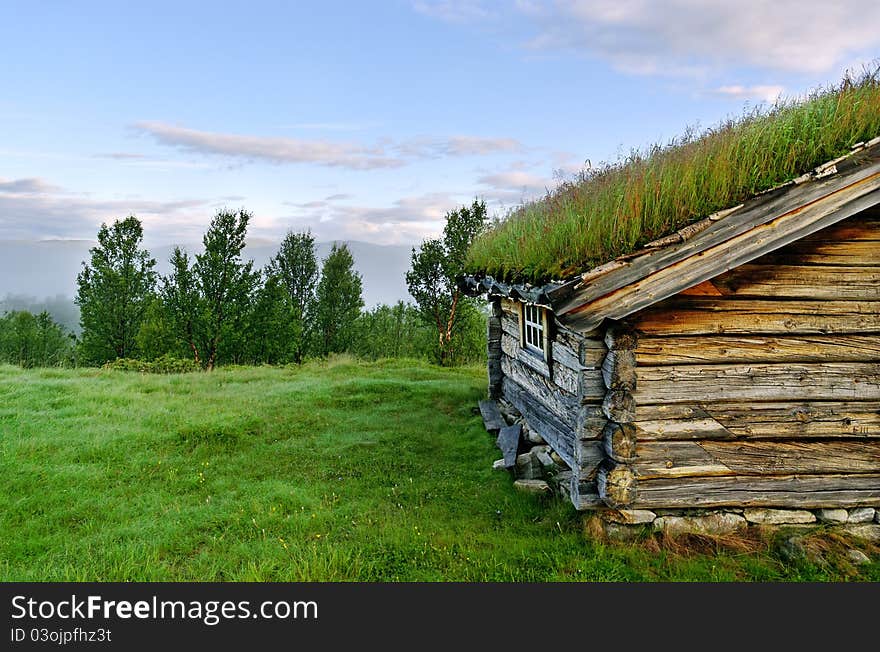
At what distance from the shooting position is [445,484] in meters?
8.60

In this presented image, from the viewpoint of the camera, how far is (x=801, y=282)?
6.43 m

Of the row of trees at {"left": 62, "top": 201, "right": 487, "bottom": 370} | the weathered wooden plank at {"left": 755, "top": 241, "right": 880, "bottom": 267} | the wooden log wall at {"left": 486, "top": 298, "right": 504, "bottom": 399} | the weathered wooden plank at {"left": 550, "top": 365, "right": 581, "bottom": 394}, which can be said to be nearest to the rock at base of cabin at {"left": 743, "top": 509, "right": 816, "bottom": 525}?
the weathered wooden plank at {"left": 550, "top": 365, "right": 581, "bottom": 394}

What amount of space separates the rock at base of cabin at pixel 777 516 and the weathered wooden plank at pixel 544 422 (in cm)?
214

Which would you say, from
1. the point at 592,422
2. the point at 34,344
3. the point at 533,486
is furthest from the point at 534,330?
the point at 34,344

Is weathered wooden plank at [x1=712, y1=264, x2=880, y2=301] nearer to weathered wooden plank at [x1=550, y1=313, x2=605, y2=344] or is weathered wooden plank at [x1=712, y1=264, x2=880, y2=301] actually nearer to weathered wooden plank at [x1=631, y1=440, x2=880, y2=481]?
weathered wooden plank at [x1=550, y1=313, x2=605, y2=344]

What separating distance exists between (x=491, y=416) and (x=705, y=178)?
666 cm

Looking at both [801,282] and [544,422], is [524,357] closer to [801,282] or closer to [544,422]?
[544,422]

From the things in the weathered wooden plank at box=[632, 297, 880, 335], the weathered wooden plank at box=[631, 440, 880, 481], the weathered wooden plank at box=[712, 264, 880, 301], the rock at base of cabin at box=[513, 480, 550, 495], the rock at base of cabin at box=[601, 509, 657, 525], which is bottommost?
the rock at base of cabin at box=[513, 480, 550, 495]

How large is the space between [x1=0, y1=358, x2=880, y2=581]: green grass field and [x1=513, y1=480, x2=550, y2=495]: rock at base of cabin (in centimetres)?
19

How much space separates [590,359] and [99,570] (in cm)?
591

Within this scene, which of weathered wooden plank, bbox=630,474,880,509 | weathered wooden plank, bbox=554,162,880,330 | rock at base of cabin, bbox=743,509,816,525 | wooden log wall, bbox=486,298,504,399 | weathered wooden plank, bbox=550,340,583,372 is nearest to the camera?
weathered wooden plank, bbox=554,162,880,330

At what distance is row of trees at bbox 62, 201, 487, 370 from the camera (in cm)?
2528

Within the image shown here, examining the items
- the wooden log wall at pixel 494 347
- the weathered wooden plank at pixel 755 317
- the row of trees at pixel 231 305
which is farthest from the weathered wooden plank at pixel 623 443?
the row of trees at pixel 231 305

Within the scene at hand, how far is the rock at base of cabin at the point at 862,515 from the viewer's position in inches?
265
